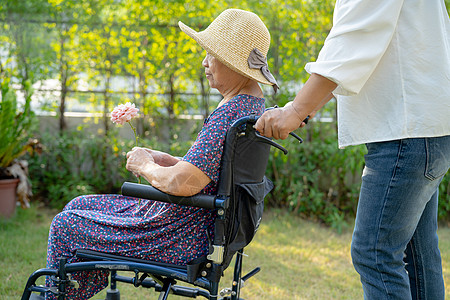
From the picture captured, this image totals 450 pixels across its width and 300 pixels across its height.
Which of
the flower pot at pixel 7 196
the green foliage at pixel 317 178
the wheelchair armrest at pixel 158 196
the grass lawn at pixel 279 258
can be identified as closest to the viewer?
the wheelchair armrest at pixel 158 196

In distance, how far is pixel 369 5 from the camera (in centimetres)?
154

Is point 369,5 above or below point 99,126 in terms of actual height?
above

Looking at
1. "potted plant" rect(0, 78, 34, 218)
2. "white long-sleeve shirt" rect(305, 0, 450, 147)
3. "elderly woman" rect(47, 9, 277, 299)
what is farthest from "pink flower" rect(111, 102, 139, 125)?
"potted plant" rect(0, 78, 34, 218)

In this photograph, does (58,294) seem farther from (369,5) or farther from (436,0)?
(436,0)

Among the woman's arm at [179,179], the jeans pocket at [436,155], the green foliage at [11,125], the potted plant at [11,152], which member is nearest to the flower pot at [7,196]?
the potted plant at [11,152]

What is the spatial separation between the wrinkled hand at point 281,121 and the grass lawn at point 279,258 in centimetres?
173

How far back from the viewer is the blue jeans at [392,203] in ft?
5.24

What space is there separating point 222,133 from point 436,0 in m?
0.84

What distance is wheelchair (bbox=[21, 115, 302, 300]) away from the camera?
185 centimetres

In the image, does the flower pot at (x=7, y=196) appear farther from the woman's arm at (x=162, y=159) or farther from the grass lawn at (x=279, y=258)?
the woman's arm at (x=162, y=159)

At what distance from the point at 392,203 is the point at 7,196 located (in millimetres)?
3692

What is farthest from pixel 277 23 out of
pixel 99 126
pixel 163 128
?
pixel 99 126

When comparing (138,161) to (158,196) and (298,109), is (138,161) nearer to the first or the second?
(158,196)

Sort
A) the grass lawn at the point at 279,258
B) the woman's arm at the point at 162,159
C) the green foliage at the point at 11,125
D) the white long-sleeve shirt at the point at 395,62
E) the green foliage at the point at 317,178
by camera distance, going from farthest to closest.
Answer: the green foliage at the point at 317,178 → the green foliage at the point at 11,125 → the grass lawn at the point at 279,258 → the woman's arm at the point at 162,159 → the white long-sleeve shirt at the point at 395,62
